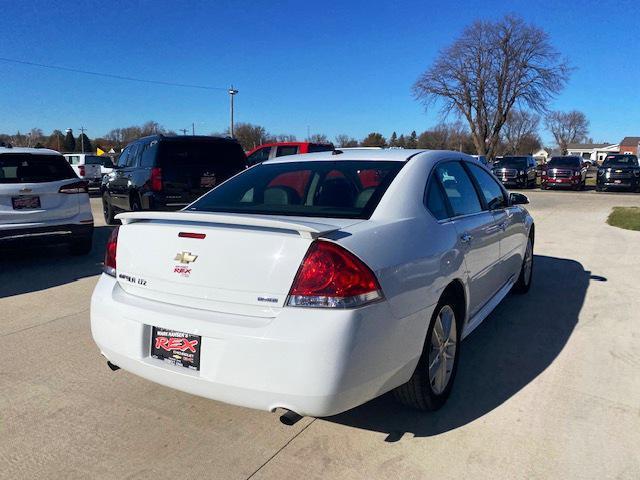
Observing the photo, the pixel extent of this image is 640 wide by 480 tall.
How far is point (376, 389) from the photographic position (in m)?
2.49

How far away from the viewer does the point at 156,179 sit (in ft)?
29.2

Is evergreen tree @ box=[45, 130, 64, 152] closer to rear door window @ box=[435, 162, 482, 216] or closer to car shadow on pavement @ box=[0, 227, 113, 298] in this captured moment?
car shadow on pavement @ box=[0, 227, 113, 298]

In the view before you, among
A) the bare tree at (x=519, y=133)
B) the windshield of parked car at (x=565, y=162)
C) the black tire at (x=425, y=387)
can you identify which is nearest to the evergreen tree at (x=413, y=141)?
the bare tree at (x=519, y=133)

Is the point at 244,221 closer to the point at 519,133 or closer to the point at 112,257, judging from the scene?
the point at 112,257

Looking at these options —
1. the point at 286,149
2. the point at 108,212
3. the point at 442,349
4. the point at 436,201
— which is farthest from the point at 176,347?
the point at 286,149

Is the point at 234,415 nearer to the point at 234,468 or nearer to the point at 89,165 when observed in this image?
the point at 234,468

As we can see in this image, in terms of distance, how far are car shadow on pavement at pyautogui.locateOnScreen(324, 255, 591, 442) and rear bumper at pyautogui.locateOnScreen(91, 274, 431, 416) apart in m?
0.48

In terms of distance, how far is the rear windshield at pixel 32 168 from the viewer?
22.3 ft

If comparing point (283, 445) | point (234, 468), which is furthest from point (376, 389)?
point (234, 468)

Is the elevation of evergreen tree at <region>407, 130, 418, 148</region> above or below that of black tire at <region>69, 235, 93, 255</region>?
above

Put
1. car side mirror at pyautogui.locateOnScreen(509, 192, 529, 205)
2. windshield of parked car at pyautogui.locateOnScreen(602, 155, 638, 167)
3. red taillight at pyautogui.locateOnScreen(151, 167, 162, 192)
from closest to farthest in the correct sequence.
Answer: car side mirror at pyautogui.locateOnScreen(509, 192, 529, 205), red taillight at pyautogui.locateOnScreen(151, 167, 162, 192), windshield of parked car at pyautogui.locateOnScreen(602, 155, 638, 167)

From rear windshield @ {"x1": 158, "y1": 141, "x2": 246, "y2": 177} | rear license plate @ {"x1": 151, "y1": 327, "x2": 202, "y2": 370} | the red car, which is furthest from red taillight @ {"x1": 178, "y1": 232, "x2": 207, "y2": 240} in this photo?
the red car

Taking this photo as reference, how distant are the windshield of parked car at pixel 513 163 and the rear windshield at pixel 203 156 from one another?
20554mm

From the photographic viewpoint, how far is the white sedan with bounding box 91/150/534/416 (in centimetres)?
230
